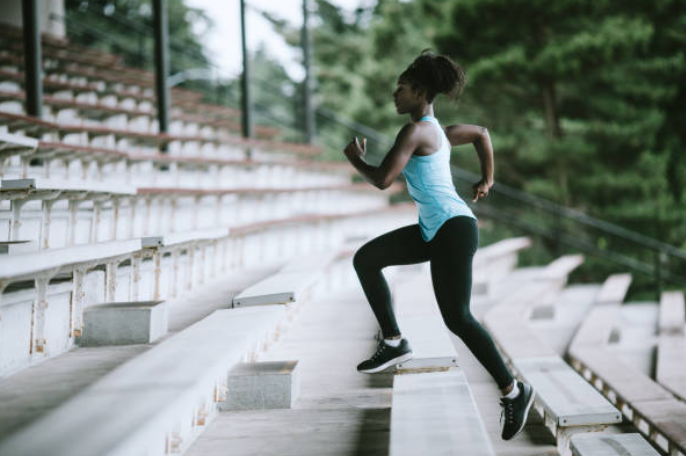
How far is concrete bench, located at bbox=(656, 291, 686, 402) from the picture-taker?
3502 mm

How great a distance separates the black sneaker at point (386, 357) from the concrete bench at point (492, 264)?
3.02 metres

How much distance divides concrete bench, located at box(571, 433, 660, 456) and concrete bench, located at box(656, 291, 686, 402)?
1.28 metres

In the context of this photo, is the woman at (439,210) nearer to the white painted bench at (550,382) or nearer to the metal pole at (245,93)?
the white painted bench at (550,382)

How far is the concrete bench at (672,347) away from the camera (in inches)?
138

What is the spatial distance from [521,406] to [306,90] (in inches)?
279

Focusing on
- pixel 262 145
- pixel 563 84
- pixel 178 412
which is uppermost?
pixel 563 84

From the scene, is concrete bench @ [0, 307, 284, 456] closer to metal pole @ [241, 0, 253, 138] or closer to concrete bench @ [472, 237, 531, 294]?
concrete bench @ [472, 237, 531, 294]

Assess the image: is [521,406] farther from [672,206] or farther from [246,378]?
[672,206]

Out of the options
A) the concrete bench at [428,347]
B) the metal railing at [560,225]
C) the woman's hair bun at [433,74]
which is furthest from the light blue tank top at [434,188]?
the metal railing at [560,225]

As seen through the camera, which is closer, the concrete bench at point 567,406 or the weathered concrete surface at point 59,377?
the weathered concrete surface at point 59,377

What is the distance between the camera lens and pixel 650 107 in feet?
28.4

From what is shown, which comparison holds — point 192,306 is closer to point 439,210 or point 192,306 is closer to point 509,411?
point 439,210

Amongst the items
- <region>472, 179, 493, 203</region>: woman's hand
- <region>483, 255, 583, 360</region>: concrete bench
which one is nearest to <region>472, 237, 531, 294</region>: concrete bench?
<region>483, 255, 583, 360</region>: concrete bench

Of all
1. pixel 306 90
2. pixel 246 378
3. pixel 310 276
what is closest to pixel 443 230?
pixel 246 378
